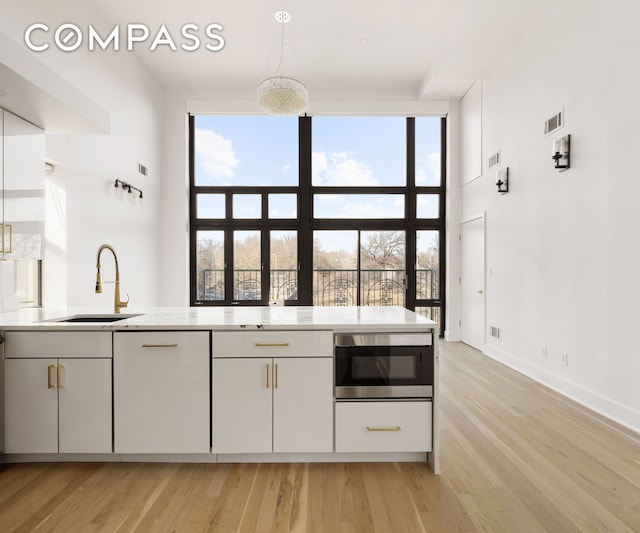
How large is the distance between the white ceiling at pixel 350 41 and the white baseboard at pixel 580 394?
3630 millimetres

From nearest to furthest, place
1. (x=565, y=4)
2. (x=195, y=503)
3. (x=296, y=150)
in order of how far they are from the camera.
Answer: (x=195, y=503) → (x=565, y=4) → (x=296, y=150)

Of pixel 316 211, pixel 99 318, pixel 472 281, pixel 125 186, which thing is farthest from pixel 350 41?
pixel 99 318

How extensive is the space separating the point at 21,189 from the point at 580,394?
15.1 ft

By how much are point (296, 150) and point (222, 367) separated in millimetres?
4813

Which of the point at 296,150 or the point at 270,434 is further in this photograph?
the point at 296,150

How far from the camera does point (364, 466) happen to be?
220cm

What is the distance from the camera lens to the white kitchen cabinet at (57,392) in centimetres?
212

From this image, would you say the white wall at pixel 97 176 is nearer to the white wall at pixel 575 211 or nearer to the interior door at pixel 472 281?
the white wall at pixel 575 211

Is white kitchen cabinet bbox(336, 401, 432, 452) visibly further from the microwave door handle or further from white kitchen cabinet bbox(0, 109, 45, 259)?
white kitchen cabinet bbox(0, 109, 45, 259)

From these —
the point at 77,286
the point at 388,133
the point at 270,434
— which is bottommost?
the point at 270,434

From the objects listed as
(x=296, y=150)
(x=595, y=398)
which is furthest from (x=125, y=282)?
(x=595, y=398)

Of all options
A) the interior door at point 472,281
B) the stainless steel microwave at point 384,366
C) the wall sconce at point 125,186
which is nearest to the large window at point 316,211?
the interior door at point 472,281

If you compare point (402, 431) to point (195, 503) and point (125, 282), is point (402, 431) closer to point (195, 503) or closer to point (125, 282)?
point (195, 503)

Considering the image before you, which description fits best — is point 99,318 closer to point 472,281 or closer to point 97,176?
point 97,176
